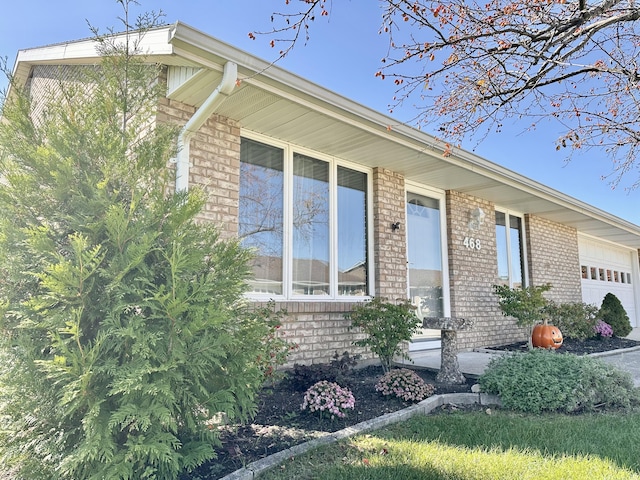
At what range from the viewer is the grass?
2566 millimetres

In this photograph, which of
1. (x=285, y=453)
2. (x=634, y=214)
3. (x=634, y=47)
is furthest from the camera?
(x=634, y=214)

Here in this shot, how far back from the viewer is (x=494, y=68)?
3562 millimetres

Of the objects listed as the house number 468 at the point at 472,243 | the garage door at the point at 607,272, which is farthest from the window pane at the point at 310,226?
the garage door at the point at 607,272

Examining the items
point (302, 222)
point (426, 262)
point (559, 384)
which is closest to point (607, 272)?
point (426, 262)

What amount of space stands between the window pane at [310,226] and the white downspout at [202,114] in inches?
66.0

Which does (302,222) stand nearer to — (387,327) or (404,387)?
(387,327)

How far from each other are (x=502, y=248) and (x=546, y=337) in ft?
7.79

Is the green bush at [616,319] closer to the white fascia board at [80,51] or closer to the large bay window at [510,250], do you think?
the large bay window at [510,250]

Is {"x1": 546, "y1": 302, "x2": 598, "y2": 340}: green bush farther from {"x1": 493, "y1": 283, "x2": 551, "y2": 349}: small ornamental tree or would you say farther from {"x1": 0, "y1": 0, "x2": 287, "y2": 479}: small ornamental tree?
{"x1": 0, "y1": 0, "x2": 287, "y2": 479}: small ornamental tree

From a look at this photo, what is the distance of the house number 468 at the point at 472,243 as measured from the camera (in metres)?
7.89

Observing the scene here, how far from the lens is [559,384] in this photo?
405 cm

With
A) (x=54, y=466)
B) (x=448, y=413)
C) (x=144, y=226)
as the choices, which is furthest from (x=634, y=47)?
(x=54, y=466)

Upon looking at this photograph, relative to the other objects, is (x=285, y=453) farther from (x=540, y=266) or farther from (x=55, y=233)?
(x=540, y=266)

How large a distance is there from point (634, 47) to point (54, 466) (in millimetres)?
5346
